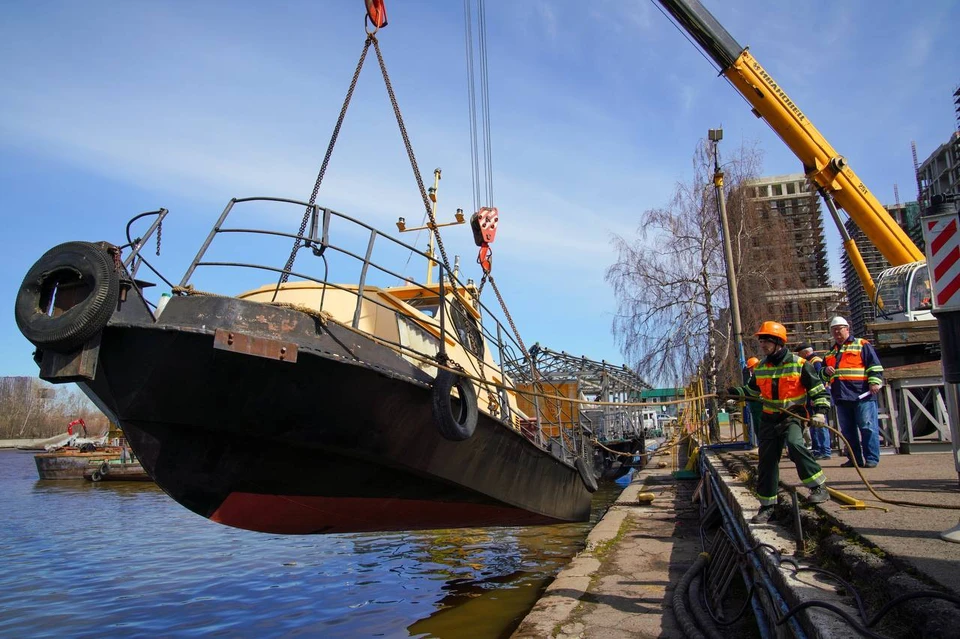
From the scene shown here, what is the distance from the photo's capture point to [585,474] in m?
9.09

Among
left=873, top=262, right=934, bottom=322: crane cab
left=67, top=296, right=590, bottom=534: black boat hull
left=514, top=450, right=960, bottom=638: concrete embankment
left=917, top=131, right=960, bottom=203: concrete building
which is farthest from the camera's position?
→ left=917, top=131, right=960, bottom=203: concrete building

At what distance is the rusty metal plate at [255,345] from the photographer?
427 centimetres

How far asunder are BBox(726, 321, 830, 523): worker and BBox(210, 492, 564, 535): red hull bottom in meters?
3.19

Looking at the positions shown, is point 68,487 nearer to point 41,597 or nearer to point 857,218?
point 41,597

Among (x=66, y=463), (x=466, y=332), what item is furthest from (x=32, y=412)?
(x=466, y=332)

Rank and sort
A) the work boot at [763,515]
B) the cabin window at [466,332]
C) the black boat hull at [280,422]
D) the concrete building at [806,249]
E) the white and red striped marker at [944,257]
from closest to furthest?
the white and red striped marker at [944,257] < the work boot at [763,515] < the black boat hull at [280,422] < the cabin window at [466,332] < the concrete building at [806,249]

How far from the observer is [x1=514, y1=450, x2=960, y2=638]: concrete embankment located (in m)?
2.34

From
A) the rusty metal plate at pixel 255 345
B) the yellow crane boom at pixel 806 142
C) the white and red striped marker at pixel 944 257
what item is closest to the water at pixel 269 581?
the rusty metal plate at pixel 255 345

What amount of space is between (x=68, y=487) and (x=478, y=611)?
2332 centimetres

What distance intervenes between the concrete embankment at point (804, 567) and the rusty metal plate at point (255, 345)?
250cm

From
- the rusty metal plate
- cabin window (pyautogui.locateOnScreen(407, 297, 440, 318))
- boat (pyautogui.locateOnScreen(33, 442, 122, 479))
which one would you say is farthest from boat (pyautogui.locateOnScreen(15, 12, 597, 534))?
boat (pyautogui.locateOnScreen(33, 442, 122, 479))

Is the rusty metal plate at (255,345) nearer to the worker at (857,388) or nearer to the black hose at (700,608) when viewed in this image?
the black hose at (700,608)

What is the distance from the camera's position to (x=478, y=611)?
5.98m

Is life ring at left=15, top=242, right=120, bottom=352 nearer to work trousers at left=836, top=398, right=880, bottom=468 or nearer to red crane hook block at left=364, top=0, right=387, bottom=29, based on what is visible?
red crane hook block at left=364, top=0, right=387, bottom=29
